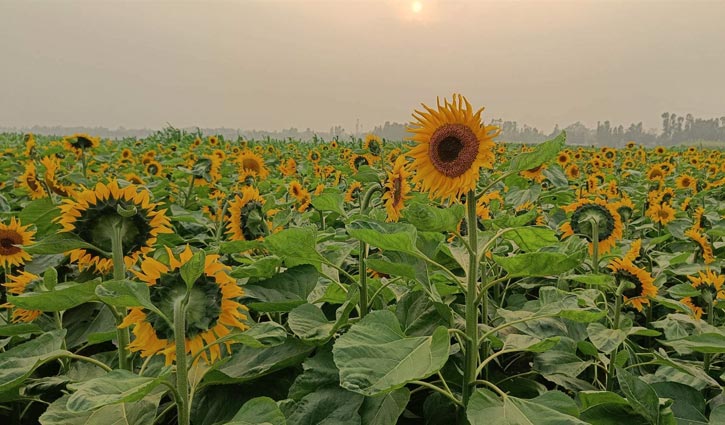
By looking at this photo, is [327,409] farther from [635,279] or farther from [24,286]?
[635,279]

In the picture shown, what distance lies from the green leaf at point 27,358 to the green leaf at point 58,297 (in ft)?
0.37

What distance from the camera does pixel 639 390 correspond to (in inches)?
46.6

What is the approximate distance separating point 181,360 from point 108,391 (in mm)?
157

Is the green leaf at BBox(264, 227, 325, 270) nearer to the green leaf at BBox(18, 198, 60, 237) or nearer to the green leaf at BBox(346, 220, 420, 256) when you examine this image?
the green leaf at BBox(346, 220, 420, 256)

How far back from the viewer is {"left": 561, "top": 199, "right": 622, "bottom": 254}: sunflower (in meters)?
2.72

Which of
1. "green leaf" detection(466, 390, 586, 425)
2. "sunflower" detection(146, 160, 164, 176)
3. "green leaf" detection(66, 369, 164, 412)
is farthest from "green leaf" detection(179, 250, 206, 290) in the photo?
"sunflower" detection(146, 160, 164, 176)

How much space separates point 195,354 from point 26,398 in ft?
1.87

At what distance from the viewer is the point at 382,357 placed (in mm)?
1019

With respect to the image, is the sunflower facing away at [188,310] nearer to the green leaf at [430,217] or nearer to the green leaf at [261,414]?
the green leaf at [261,414]

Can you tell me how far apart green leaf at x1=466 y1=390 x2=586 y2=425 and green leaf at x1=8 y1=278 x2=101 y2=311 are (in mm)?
851

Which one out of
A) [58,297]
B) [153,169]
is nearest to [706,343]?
[58,297]

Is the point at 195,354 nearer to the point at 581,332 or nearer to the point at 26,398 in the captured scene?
the point at 26,398

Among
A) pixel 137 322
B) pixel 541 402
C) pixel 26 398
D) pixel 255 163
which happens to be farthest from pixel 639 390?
pixel 255 163

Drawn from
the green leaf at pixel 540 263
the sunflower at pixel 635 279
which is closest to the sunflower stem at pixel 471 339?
the green leaf at pixel 540 263
